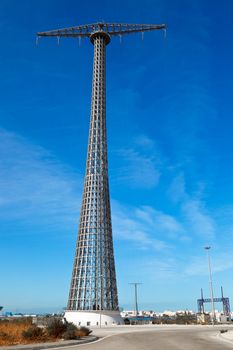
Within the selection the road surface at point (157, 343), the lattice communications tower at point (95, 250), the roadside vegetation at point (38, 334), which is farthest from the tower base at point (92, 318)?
the roadside vegetation at point (38, 334)

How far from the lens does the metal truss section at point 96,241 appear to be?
60.6 metres

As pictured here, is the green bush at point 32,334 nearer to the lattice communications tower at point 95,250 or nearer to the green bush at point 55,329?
the green bush at point 55,329

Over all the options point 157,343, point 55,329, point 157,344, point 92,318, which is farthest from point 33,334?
point 92,318

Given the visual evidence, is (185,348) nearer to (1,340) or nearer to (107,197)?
(1,340)

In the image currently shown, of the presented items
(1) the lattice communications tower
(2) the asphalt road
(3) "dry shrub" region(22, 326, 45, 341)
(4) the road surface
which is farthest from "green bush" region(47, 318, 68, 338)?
(1) the lattice communications tower

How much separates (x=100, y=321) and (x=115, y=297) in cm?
814

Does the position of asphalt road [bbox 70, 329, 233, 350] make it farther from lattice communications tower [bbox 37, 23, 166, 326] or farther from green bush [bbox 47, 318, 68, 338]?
lattice communications tower [bbox 37, 23, 166, 326]

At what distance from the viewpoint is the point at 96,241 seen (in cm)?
6181

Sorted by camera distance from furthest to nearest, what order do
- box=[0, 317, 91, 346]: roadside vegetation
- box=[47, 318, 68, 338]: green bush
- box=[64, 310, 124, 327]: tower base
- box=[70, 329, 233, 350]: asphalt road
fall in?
1. box=[64, 310, 124, 327]: tower base
2. box=[47, 318, 68, 338]: green bush
3. box=[0, 317, 91, 346]: roadside vegetation
4. box=[70, 329, 233, 350]: asphalt road

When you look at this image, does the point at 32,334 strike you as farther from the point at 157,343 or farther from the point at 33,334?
the point at 157,343

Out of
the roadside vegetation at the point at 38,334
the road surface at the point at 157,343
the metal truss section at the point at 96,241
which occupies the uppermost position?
the metal truss section at the point at 96,241

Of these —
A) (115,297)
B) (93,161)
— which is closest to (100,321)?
(115,297)

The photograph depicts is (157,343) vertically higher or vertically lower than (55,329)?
lower

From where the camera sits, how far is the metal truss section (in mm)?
60594
